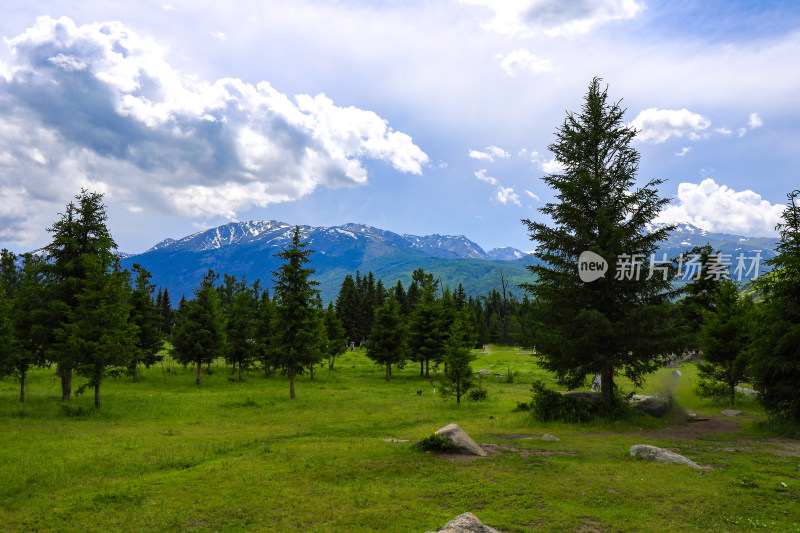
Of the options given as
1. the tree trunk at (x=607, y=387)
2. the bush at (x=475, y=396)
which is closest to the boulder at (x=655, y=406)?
the tree trunk at (x=607, y=387)

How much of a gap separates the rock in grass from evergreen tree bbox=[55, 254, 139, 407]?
2973cm

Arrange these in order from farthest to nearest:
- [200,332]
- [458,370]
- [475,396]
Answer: [200,332], [475,396], [458,370]

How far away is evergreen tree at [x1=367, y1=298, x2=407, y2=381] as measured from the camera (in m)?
49.4

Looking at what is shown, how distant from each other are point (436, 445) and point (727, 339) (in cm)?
2459

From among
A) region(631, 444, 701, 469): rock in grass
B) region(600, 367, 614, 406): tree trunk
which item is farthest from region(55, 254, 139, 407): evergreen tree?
region(600, 367, 614, 406): tree trunk

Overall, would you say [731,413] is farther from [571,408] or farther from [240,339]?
[240,339]

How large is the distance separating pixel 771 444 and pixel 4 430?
3516cm

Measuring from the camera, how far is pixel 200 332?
141 ft

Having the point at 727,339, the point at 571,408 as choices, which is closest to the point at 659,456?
the point at 571,408

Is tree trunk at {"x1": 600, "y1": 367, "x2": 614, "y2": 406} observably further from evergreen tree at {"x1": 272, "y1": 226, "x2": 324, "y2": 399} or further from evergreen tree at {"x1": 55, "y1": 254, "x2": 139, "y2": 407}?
evergreen tree at {"x1": 55, "y1": 254, "x2": 139, "y2": 407}

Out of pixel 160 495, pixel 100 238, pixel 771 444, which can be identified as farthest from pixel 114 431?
pixel 771 444

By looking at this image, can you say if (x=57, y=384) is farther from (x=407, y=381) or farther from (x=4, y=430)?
(x=407, y=381)

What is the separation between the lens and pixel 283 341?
108 ft

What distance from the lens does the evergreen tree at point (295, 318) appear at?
3256 centimetres
